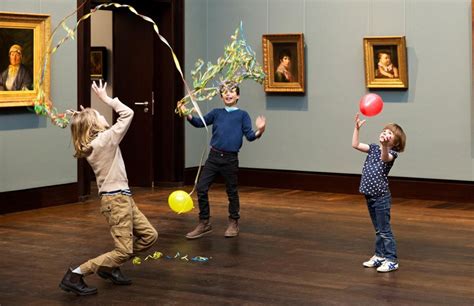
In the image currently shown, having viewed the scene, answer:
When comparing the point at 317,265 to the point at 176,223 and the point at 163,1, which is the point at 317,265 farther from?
the point at 163,1

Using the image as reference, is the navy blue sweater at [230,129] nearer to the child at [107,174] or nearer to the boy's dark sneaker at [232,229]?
the boy's dark sneaker at [232,229]

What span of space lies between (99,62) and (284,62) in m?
3.19

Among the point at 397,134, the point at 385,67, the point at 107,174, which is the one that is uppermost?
the point at 385,67

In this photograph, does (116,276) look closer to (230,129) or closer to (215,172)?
(215,172)

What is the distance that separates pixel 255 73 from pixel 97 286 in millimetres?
3235

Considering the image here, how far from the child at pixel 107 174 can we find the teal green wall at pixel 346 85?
23.0ft

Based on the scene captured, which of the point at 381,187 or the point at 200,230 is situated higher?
the point at 381,187

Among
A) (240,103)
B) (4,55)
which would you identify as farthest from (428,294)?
(240,103)

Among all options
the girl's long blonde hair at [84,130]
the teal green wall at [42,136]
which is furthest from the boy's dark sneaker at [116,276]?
the teal green wall at [42,136]

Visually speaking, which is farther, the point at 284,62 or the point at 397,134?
the point at 284,62

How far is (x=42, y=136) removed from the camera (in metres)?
12.9

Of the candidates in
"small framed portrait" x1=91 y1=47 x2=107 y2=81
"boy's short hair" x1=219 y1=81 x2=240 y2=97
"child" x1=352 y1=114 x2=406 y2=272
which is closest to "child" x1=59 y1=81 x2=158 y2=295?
"child" x1=352 y1=114 x2=406 y2=272

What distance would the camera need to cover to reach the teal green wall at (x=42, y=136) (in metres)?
12.3

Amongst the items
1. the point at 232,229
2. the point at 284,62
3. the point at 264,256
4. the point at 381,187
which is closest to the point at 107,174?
the point at 264,256
